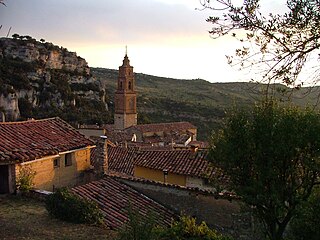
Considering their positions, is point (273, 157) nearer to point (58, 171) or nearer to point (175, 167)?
point (175, 167)

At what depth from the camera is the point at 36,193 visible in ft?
46.9

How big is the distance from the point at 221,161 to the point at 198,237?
81.1 inches

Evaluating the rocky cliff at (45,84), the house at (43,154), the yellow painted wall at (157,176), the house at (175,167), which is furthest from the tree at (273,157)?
the rocky cliff at (45,84)

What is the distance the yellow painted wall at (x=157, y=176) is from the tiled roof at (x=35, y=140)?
107 inches

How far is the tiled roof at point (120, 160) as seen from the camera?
74.9ft

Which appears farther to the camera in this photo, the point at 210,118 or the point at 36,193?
the point at 210,118

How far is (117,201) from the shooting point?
46.9ft

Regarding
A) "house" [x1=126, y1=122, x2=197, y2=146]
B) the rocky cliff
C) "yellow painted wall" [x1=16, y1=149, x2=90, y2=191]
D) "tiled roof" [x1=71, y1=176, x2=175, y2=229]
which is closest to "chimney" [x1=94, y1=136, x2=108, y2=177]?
"yellow painted wall" [x1=16, y1=149, x2=90, y2=191]

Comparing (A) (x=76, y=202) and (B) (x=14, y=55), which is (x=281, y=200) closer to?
(A) (x=76, y=202)

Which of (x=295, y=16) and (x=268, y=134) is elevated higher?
(x=295, y=16)

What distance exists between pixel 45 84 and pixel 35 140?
164 feet

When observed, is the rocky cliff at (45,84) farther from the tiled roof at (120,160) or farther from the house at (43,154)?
the house at (43,154)

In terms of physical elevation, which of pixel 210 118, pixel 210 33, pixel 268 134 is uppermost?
pixel 210 33

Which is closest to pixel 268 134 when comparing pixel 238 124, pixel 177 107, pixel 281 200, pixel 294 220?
pixel 238 124
